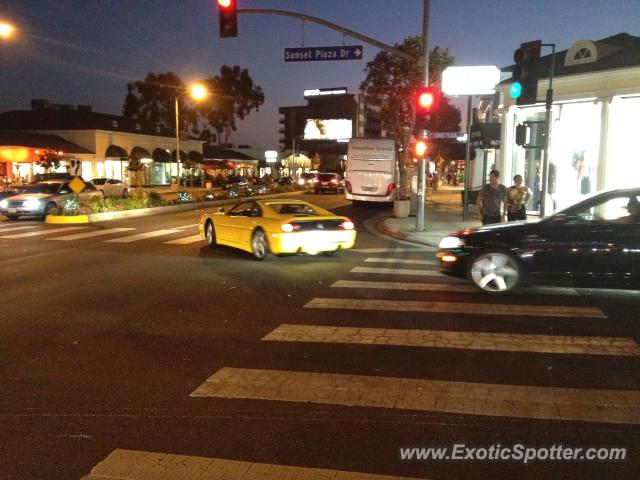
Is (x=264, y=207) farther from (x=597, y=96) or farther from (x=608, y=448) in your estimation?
(x=597, y=96)

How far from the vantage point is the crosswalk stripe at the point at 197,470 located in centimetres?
390

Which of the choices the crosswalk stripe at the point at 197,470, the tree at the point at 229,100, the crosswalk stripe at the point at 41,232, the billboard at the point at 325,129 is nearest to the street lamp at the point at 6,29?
the crosswalk stripe at the point at 41,232

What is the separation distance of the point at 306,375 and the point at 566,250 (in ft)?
16.2

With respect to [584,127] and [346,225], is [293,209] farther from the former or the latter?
[584,127]

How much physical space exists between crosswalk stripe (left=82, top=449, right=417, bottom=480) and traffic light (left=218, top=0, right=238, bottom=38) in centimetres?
1332

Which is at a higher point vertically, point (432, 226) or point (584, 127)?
point (584, 127)

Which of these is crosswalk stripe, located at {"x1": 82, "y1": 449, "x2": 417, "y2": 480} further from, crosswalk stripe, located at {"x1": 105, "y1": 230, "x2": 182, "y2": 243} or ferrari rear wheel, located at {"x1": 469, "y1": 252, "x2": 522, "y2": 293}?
crosswalk stripe, located at {"x1": 105, "y1": 230, "x2": 182, "y2": 243}

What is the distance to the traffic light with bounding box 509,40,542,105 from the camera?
1335 centimetres

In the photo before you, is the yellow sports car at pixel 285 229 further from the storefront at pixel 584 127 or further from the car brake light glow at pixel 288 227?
the storefront at pixel 584 127

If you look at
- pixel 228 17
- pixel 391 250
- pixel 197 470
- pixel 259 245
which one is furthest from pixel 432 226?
pixel 197 470

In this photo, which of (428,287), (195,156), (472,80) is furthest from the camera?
(195,156)

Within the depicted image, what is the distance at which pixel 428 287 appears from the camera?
1009 centimetres

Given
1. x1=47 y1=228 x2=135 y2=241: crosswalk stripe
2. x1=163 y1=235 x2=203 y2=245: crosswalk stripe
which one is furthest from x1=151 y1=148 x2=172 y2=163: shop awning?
x1=163 y1=235 x2=203 y2=245: crosswalk stripe

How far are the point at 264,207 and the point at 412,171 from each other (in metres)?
19.5
